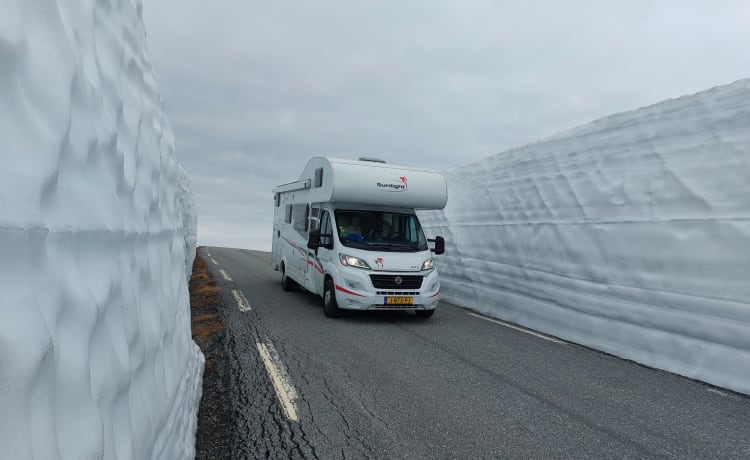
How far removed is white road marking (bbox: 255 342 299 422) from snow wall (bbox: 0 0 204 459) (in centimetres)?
176

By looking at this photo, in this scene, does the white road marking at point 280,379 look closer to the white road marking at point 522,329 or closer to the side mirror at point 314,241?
the side mirror at point 314,241

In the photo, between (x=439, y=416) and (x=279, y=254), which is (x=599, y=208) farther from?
(x=279, y=254)

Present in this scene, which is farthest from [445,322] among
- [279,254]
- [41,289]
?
[41,289]

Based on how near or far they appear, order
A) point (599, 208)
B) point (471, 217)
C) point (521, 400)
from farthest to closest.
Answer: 1. point (471, 217)
2. point (599, 208)
3. point (521, 400)

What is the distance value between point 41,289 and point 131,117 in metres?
1.54

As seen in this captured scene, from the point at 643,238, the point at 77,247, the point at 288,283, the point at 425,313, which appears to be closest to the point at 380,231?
the point at 425,313

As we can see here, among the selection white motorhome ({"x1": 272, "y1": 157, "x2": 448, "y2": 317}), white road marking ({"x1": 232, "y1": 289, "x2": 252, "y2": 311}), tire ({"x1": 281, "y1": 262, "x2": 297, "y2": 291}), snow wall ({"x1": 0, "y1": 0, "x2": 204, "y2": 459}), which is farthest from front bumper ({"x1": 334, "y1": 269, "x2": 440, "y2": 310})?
snow wall ({"x1": 0, "y1": 0, "x2": 204, "y2": 459})

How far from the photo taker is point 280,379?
5.55 m

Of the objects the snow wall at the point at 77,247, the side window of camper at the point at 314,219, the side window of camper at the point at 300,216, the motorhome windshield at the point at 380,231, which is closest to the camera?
the snow wall at the point at 77,247

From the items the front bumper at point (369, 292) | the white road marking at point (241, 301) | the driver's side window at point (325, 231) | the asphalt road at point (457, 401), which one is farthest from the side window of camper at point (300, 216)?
the asphalt road at point (457, 401)

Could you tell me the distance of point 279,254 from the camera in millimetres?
14414

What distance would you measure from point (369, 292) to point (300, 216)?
145 inches

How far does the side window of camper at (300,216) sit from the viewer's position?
37.7ft

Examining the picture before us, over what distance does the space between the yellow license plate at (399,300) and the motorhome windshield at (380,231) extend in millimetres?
965
